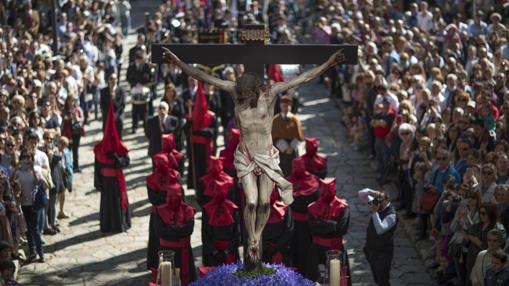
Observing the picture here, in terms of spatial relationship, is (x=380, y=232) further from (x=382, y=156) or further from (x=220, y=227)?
(x=382, y=156)

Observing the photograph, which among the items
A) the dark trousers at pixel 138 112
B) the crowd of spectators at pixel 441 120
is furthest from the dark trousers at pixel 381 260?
the dark trousers at pixel 138 112

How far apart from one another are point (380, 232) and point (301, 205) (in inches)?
55.9

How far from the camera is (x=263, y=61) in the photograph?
442 inches

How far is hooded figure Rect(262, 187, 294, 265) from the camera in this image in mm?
16125

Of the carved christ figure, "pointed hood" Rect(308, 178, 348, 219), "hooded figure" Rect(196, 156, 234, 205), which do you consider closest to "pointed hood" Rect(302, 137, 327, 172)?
"hooded figure" Rect(196, 156, 234, 205)

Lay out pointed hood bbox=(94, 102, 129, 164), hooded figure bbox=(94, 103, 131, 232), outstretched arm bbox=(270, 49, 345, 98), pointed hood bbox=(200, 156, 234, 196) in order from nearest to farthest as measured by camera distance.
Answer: outstretched arm bbox=(270, 49, 345, 98) → pointed hood bbox=(200, 156, 234, 196) → pointed hood bbox=(94, 102, 129, 164) → hooded figure bbox=(94, 103, 131, 232)

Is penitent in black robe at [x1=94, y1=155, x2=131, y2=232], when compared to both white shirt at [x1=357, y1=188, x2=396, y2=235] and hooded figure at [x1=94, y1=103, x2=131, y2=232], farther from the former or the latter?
white shirt at [x1=357, y1=188, x2=396, y2=235]

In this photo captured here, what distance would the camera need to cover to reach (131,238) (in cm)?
2028

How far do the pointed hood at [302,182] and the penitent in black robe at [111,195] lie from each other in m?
4.04

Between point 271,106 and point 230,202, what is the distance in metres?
5.86

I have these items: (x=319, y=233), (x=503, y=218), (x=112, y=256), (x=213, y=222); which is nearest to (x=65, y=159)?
(x=112, y=256)

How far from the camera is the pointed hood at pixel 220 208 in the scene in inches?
657

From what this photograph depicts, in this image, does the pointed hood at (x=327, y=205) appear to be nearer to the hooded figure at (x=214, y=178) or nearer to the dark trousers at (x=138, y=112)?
the hooded figure at (x=214, y=178)

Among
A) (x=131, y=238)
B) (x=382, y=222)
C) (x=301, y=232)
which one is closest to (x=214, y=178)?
(x=301, y=232)
